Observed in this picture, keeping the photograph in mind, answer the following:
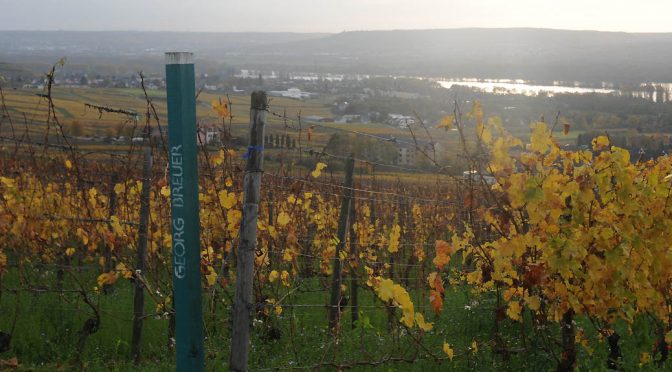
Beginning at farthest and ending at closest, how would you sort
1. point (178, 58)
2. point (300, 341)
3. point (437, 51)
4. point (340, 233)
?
point (437, 51) → point (340, 233) → point (300, 341) → point (178, 58)

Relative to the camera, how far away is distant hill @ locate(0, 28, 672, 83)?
7075cm

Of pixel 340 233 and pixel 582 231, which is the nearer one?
pixel 582 231

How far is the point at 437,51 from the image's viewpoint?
120 m

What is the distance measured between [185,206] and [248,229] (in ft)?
1.73

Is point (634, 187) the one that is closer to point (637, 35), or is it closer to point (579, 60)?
point (579, 60)

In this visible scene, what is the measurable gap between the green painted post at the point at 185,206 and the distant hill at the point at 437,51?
69.9ft

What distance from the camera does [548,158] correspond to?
4.09 metres

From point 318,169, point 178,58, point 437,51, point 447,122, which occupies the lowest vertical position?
point 318,169

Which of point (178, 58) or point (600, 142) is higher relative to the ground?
point (178, 58)

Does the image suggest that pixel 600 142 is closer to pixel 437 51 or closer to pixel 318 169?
pixel 318 169

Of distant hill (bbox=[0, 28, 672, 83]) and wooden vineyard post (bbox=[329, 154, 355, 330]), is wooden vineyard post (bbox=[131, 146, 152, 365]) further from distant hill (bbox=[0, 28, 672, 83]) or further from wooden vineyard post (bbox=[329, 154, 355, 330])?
distant hill (bbox=[0, 28, 672, 83])

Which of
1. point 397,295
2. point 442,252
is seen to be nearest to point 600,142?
point 442,252

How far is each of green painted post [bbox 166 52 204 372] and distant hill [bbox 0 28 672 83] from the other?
69.9ft

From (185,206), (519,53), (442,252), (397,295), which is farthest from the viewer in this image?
(519,53)
